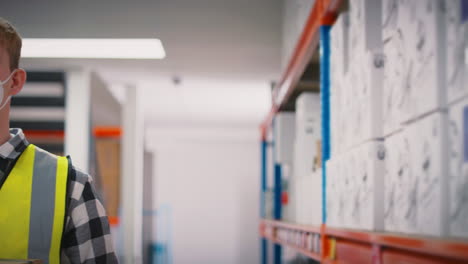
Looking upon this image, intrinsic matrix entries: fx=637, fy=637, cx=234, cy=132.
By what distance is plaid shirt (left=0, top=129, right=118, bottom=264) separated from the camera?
4.92 ft

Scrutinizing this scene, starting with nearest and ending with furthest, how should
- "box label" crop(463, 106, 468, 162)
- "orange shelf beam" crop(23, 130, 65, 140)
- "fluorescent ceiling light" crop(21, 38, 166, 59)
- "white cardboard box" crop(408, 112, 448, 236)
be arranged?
"box label" crop(463, 106, 468, 162)
"white cardboard box" crop(408, 112, 448, 236)
"fluorescent ceiling light" crop(21, 38, 166, 59)
"orange shelf beam" crop(23, 130, 65, 140)

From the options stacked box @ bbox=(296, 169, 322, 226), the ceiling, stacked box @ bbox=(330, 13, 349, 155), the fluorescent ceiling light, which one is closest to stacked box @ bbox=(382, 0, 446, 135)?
stacked box @ bbox=(330, 13, 349, 155)

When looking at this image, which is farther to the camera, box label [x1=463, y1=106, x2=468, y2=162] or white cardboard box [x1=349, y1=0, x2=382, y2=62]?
white cardboard box [x1=349, y1=0, x2=382, y2=62]

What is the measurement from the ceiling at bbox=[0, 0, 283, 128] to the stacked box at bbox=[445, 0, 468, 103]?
3.90 metres

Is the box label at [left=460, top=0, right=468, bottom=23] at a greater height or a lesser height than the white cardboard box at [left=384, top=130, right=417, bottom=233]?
greater

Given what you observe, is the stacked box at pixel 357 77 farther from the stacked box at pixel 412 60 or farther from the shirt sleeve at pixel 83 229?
the shirt sleeve at pixel 83 229

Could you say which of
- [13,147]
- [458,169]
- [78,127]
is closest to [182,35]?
[78,127]

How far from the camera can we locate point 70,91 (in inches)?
261

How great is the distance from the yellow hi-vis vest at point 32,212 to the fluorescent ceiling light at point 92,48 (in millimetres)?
4323

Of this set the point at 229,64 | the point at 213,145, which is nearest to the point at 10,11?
the point at 229,64

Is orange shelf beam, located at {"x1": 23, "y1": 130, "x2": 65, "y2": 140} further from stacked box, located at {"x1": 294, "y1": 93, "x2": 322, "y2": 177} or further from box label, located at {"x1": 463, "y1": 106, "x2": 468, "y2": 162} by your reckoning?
box label, located at {"x1": 463, "y1": 106, "x2": 468, "y2": 162}

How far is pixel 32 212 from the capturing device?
1.49 m

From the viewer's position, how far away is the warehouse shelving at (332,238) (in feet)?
3.93

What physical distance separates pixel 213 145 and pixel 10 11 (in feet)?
27.8
